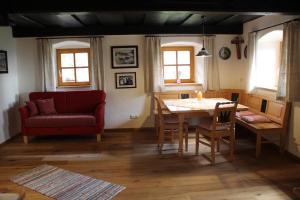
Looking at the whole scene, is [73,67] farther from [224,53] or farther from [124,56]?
[224,53]

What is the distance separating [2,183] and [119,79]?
10.5 ft

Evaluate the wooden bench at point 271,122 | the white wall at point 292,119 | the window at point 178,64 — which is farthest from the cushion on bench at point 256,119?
the window at point 178,64

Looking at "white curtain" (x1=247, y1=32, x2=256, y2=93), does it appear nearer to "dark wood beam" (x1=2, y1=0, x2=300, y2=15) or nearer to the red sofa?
"dark wood beam" (x1=2, y1=0, x2=300, y2=15)

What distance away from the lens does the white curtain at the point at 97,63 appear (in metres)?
5.75

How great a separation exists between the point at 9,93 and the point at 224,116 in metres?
4.21

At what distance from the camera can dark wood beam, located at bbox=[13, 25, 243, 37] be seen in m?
5.65

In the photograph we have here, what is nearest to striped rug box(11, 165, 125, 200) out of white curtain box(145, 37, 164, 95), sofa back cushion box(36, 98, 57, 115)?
sofa back cushion box(36, 98, 57, 115)

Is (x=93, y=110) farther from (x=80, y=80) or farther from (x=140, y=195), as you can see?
(x=140, y=195)

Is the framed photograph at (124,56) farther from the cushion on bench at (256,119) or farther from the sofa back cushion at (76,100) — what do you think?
the cushion on bench at (256,119)

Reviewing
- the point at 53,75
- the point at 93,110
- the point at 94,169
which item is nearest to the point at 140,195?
the point at 94,169

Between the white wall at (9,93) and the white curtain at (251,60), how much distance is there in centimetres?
477

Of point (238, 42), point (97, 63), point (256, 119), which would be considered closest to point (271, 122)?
point (256, 119)

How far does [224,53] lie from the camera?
6.04 m

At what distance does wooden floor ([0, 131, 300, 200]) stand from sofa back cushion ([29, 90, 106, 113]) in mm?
740
